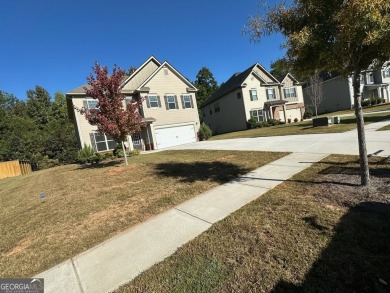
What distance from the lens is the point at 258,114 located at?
30234 mm

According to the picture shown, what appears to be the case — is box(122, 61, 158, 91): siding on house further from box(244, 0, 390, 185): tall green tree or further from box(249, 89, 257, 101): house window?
box(244, 0, 390, 185): tall green tree

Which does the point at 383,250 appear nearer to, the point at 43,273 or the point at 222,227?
the point at 222,227

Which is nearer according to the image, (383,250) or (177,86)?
(383,250)

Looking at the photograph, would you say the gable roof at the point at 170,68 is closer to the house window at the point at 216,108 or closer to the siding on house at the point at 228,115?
the siding on house at the point at 228,115

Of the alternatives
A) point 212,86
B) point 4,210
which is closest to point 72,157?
point 4,210

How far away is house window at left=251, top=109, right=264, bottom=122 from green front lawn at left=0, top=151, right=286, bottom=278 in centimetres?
2072

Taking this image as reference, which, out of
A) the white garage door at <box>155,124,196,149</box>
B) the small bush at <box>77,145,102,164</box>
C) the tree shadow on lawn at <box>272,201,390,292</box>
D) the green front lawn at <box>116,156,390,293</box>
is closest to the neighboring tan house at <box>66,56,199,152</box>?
the white garage door at <box>155,124,196,149</box>

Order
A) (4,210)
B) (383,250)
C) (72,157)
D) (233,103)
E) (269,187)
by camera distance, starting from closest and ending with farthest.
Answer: (383,250)
(269,187)
(4,210)
(72,157)
(233,103)

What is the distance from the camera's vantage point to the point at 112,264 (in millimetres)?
3461

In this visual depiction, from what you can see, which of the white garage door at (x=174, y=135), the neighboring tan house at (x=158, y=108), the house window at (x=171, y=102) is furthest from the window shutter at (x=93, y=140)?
the house window at (x=171, y=102)

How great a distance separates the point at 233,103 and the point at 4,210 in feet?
90.2

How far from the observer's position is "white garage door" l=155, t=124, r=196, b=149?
22625 mm

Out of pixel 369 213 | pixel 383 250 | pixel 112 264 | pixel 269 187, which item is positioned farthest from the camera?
pixel 269 187

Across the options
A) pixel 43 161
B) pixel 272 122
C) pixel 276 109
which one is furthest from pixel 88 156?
pixel 276 109
